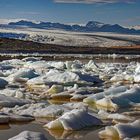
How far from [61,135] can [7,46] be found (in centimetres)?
5158

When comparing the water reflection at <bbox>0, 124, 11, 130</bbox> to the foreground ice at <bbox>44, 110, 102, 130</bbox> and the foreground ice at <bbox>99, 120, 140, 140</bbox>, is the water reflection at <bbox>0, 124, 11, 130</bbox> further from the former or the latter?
the foreground ice at <bbox>99, 120, 140, 140</bbox>

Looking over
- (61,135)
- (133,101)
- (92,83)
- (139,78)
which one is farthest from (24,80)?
(61,135)

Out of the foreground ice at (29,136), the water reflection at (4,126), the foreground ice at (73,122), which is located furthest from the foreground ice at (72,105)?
the foreground ice at (29,136)

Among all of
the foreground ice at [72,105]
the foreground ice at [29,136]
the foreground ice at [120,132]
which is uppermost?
the foreground ice at [29,136]

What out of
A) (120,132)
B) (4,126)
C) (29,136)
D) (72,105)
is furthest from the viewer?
(72,105)

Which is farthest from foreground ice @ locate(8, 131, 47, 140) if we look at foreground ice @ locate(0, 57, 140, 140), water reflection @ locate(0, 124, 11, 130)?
water reflection @ locate(0, 124, 11, 130)

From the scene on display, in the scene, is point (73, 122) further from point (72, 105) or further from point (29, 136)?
point (72, 105)

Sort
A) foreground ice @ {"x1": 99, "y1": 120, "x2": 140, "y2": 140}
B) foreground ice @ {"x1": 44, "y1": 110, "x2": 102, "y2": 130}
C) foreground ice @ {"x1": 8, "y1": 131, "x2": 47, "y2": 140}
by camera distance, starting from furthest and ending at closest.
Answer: foreground ice @ {"x1": 44, "y1": 110, "x2": 102, "y2": 130} → foreground ice @ {"x1": 99, "y1": 120, "x2": 140, "y2": 140} → foreground ice @ {"x1": 8, "y1": 131, "x2": 47, "y2": 140}

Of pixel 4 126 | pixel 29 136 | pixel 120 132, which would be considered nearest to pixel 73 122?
pixel 120 132

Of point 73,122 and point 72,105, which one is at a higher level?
point 73,122

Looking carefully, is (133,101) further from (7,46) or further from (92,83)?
(7,46)

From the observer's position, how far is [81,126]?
21.7ft

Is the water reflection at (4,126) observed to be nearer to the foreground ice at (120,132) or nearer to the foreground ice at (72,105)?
the foreground ice at (72,105)

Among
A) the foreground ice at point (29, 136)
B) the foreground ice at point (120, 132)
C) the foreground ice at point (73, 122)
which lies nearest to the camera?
the foreground ice at point (29, 136)
